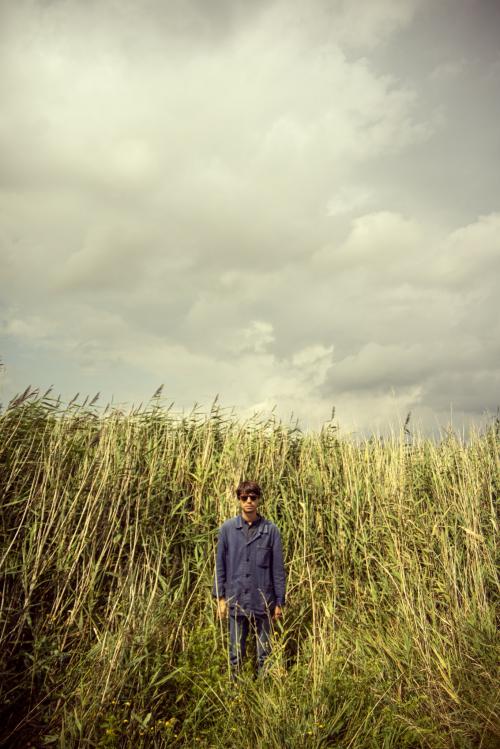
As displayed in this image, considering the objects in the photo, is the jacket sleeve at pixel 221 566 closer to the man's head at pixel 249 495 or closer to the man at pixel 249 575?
the man at pixel 249 575

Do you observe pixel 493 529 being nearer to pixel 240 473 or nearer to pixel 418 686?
pixel 418 686

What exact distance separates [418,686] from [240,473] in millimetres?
2737

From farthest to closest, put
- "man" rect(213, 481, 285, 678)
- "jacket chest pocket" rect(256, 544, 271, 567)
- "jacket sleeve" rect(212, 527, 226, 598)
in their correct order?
"jacket sleeve" rect(212, 527, 226, 598) → "jacket chest pocket" rect(256, 544, 271, 567) → "man" rect(213, 481, 285, 678)

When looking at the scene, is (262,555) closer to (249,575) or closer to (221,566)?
(249,575)

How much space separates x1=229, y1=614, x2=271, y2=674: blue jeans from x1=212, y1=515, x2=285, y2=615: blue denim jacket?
97 millimetres

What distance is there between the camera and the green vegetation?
3527 mm

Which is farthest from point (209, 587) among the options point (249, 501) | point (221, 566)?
point (249, 501)

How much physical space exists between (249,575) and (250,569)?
5cm

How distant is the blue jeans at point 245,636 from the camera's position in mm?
4293

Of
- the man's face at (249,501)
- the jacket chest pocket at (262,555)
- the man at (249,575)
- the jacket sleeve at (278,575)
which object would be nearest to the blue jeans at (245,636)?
the man at (249,575)

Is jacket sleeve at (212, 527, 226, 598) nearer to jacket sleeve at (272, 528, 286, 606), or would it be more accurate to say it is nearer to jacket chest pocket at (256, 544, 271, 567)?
jacket chest pocket at (256, 544, 271, 567)

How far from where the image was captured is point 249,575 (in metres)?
4.49

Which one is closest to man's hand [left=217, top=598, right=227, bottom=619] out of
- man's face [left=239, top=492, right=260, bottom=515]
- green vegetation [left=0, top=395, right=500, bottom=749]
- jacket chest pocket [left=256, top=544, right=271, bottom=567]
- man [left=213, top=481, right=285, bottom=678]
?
man [left=213, top=481, right=285, bottom=678]

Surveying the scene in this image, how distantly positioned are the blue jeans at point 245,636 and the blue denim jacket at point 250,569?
97mm
